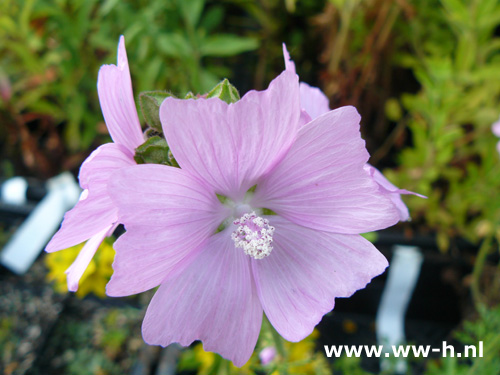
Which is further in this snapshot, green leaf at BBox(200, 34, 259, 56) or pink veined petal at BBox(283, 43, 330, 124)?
green leaf at BBox(200, 34, 259, 56)

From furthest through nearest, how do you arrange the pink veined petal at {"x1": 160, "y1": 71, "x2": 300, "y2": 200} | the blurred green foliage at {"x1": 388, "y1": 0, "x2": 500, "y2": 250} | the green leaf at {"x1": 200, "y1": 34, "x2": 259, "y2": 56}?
the green leaf at {"x1": 200, "y1": 34, "x2": 259, "y2": 56}
the blurred green foliage at {"x1": 388, "y1": 0, "x2": 500, "y2": 250}
the pink veined petal at {"x1": 160, "y1": 71, "x2": 300, "y2": 200}

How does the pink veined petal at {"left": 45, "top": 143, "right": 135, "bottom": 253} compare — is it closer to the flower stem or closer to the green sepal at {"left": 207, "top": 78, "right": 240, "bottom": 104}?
the green sepal at {"left": 207, "top": 78, "right": 240, "bottom": 104}

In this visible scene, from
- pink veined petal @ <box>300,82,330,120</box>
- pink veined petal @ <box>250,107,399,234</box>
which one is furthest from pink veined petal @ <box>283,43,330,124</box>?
pink veined petal @ <box>250,107,399,234</box>

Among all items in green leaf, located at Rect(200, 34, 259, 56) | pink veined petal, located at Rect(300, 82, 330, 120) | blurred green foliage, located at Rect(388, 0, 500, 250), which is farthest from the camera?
green leaf, located at Rect(200, 34, 259, 56)

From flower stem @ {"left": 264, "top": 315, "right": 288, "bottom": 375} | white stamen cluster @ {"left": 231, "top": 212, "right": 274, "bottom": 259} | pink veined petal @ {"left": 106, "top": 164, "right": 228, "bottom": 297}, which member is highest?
pink veined petal @ {"left": 106, "top": 164, "right": 228, "bottom": 297}

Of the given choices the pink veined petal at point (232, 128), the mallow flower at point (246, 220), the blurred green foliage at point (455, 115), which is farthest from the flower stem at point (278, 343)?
the blurred green foliage at point (455, 115)

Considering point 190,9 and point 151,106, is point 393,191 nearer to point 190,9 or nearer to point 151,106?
point 151,106

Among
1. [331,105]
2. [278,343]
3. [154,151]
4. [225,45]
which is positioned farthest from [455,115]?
[154,151]

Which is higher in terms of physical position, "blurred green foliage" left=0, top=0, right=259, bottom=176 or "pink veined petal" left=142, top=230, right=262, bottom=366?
"blurred green foliage" left=0, top=0, right=259, bottom=176
